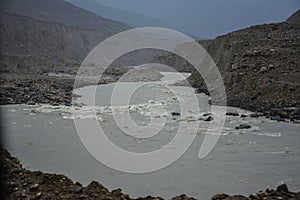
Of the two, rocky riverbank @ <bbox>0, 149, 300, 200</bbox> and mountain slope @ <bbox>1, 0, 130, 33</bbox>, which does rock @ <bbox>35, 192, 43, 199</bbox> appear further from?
mountain slope @ <bbox>1, 0, 130, 33</bbox>

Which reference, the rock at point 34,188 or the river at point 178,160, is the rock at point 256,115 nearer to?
the river at point 178,160

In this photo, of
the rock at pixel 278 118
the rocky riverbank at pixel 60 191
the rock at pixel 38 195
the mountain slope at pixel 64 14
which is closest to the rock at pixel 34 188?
the rocky riverbank at pixel 60 191

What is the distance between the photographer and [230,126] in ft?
42.4

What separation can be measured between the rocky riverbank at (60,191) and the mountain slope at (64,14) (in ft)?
356

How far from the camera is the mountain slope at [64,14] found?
115000 millimetres

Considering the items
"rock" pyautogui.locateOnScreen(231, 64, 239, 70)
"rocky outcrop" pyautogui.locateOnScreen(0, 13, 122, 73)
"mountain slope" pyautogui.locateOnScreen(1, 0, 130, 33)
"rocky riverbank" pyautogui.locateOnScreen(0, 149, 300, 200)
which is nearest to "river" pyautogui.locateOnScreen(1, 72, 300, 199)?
"rocky riverbank" pyautogui.locateOnScreen(0, 149, 300, 200)

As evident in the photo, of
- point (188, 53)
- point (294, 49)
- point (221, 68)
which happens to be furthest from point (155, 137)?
point (188, 53)

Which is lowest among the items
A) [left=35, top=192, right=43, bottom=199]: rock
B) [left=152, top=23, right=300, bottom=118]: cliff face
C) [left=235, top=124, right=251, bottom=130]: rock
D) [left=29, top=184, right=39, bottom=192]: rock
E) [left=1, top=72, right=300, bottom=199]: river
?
[left=35, top=192, right=43, bottom=199]: rock

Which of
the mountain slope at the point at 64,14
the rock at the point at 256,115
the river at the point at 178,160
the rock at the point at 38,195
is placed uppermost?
the mountain slope at the point at 64,14

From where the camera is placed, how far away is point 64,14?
125062mm

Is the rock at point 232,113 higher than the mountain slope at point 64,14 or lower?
lower

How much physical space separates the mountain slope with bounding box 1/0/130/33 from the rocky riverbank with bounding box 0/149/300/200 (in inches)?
4270

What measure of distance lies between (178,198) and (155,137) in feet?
18.0

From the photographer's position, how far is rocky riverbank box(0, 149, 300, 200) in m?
5.87
